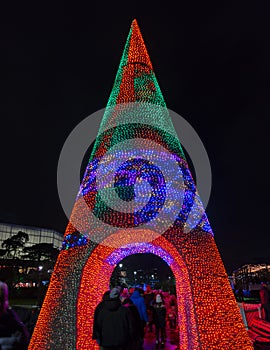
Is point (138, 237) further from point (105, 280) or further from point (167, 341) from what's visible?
point (167, 341)

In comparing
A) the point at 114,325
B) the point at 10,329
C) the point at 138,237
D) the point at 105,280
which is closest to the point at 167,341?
the point at 105,280

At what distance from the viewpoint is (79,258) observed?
622cm

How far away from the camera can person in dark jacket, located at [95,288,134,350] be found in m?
4.47

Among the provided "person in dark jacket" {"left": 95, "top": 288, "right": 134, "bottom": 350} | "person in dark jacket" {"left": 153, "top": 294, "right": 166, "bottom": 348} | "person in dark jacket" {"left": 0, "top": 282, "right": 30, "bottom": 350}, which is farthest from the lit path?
"person in dark jacket" {"left": 0, "top": 282, "right": 30, "bottom": 350}

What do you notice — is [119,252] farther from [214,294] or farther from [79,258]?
[214,294]

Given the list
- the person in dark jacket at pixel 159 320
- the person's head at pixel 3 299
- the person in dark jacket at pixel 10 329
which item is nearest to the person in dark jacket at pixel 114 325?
the person in dark jacket at pixel 10 329

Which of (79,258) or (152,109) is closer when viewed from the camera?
(79,258)

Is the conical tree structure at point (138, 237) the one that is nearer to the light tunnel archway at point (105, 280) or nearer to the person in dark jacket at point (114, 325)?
the light tunnel archway at point (105, 280)

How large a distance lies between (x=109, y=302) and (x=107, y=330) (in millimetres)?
360

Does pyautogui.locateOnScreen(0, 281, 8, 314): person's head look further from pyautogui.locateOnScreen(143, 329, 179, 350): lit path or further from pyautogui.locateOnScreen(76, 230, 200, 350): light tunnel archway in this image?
pyautogui.locateOnScreen(143, 329, 179, 350): lit path

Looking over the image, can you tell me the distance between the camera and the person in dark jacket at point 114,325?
14.7ft

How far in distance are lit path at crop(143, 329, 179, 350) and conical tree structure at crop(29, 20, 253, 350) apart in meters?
2.19

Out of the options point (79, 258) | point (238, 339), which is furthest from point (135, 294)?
point (238, 339)

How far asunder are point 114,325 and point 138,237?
7.25 ft
